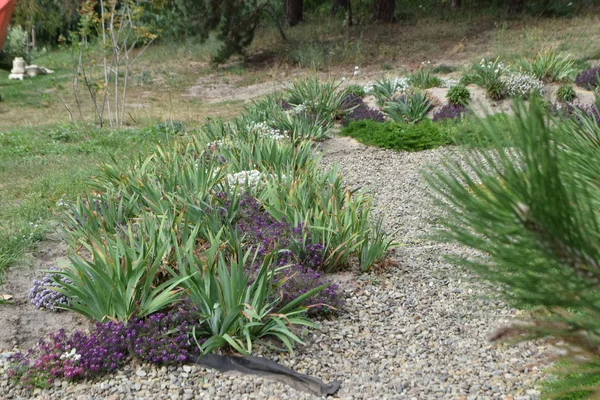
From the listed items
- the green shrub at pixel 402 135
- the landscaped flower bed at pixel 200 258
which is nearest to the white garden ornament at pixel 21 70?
the green shrub at pixel 402 135

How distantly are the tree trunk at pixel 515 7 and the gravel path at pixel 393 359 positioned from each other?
724 inches

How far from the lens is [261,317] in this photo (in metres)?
3.69

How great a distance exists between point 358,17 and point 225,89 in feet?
25.9

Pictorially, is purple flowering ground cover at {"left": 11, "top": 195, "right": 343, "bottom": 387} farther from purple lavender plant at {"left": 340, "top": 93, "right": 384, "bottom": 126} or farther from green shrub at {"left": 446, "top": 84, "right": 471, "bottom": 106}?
green shrub at {"left": 446, "top": 84, "right": 471, "bottom": 106}

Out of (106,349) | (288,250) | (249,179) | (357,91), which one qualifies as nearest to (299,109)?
(357,91)

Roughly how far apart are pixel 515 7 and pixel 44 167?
56.6 ft

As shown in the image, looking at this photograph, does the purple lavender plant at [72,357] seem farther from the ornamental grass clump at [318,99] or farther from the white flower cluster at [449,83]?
the white flower cluster at [449,83]

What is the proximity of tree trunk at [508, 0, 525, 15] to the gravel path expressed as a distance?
18377 millimetres

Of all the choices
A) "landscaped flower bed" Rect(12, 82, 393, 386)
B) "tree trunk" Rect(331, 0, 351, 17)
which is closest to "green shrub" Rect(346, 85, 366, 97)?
"landscaped flower bed" Rect(12, 82, 393, 386)

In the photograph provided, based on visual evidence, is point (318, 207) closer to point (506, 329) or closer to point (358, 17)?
point (506, 329)

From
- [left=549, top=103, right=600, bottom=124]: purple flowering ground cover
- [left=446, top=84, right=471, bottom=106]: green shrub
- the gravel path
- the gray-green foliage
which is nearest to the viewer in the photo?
the gray-green foliage

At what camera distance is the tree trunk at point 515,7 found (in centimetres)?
2088

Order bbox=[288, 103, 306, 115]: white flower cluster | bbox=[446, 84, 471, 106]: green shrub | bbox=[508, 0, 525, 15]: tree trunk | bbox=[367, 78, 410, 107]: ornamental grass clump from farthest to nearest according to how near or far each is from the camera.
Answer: bbox=[508, 0, 525, 15]: tree trunk < bbox=[367, 78, 410, 107]: ornamental grass clump < bbox=[446, 84, 471, 106]: green shrub < bbox=[288, 103, 306, 115]: white flower cluster

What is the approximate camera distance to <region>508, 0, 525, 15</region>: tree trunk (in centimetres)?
2088
